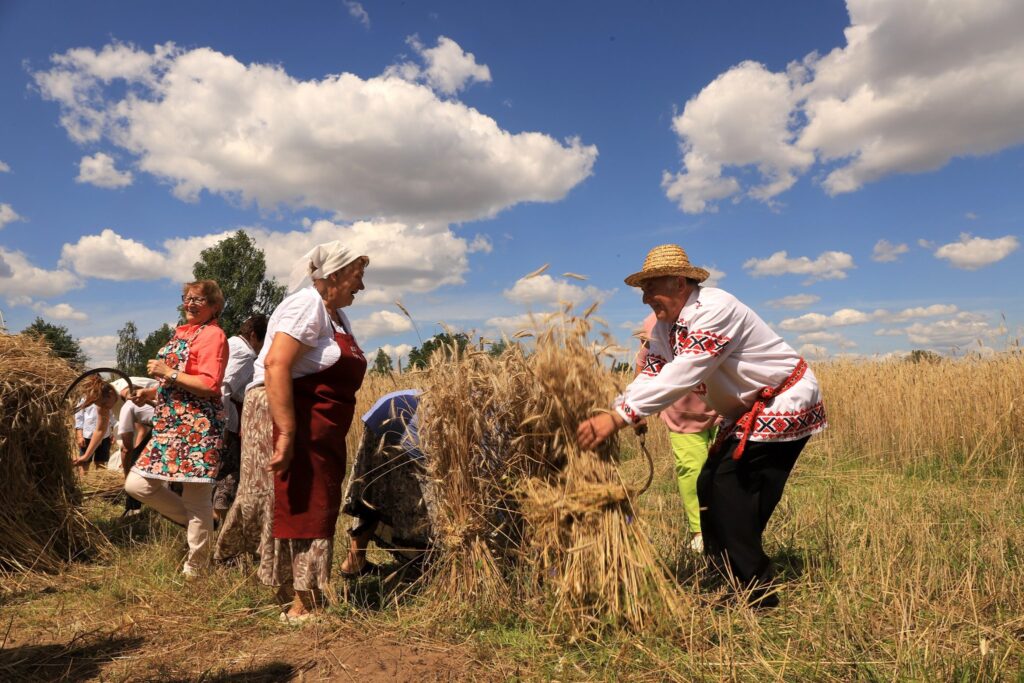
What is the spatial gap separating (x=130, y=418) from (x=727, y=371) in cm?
559

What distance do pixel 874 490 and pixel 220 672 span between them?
4.96 m

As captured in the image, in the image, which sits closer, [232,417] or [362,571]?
[362,571]

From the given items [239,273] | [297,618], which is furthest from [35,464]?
[239,273]

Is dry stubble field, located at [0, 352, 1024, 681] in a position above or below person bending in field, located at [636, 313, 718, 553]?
below

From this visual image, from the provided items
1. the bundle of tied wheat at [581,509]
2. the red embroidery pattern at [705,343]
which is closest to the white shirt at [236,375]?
the bundle of tied wheat at [581,509]

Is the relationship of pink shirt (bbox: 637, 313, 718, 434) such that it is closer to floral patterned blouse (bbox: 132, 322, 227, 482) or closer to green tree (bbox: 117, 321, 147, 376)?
floral patterned blouse (bbox: 132, 322, 227, 482)

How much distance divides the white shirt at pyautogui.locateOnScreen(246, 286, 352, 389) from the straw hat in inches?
55.4

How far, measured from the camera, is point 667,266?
2.88m

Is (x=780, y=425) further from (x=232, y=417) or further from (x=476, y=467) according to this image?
(x=232, y=417)

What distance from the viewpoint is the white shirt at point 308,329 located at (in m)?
2.99

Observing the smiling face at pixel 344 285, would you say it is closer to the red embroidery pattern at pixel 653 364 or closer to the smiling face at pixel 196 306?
the smiling face at pixel 196 306

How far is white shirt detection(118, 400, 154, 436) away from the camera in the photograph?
243 inches

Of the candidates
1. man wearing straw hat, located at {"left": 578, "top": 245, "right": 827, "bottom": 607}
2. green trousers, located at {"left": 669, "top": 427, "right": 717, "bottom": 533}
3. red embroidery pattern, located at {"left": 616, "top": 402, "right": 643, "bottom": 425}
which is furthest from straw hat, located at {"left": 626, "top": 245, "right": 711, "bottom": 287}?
green trousers, located at {"left": 669, "top": 427, "right": 717, "bottom": 533}

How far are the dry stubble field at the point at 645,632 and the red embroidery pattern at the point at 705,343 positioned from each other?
3.03ft
